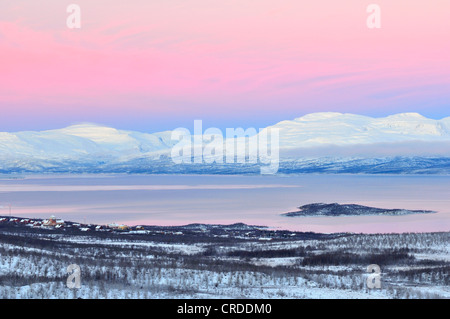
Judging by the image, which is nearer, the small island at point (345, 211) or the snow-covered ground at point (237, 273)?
the snow-covered ground at point (237, 273)

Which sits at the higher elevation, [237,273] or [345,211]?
[237,273]

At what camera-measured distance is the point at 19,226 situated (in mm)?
63562

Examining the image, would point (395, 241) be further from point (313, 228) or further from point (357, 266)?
point (313, 228)

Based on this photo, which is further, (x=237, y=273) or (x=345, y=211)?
(x=345, y=211)

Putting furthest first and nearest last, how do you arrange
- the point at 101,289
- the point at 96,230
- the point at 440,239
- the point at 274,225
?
1. the point at 274,225
2. the point at 96,230
3. the point at 440,239
4. the point at 101,289

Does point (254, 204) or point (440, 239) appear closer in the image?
point (440, 239)

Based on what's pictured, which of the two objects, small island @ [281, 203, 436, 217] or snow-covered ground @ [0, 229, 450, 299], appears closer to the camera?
snow-covered ground @ [0, 229, 450, 299]

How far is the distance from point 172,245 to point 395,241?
17283mm

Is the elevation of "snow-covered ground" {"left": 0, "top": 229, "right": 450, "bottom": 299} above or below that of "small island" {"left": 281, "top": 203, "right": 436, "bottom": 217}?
above

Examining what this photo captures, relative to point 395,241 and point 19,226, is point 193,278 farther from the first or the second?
point 19,226

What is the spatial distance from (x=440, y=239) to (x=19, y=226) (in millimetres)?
41960

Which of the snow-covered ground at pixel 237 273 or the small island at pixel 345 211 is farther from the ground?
the snow-covered ground at pixel 237 273
